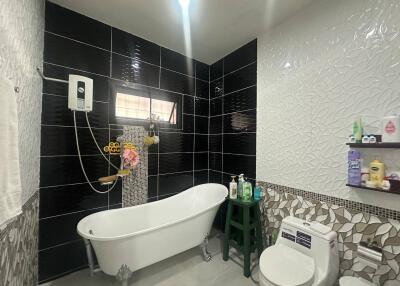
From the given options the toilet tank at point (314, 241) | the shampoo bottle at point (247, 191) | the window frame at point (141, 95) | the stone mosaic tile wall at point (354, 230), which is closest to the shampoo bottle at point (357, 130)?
the stone mosaic tile wall at point (354, 230)

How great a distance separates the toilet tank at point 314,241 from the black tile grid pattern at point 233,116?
0.69 meters

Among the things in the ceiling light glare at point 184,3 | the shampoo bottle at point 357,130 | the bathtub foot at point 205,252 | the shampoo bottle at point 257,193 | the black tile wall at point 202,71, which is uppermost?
the ceiling light glare at point 184,3

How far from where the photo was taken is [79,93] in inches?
64.1

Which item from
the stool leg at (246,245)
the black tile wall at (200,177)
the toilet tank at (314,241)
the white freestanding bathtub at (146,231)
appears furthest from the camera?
the black tile wall at (200,177)

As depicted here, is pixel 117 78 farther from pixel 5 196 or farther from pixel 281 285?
pixel 281 285

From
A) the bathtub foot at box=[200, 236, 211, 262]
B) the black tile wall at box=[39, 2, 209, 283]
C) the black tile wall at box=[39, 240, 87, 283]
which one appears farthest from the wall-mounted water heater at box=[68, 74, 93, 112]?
the bathtub foot at box=[200, 236, 211, 262]

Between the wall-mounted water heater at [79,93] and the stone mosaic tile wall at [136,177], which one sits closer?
the wall-mounted water heater at [79,93]

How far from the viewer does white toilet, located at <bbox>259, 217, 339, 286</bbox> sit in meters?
1.19

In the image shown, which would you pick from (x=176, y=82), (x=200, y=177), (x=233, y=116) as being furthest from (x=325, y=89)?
(x=200, y=177)

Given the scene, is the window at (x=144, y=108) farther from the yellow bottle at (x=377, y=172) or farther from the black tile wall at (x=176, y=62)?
the yellow bottle at (x=377, y=172)

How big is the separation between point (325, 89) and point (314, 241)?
125cm

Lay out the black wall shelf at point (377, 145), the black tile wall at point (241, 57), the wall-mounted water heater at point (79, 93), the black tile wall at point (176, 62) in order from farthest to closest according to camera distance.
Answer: the black tile wall at point (176, 62)
the black tile wall at point (241, 57)
the wall-mounted water heater at point (79, 93)
the black wall shelf at point (377, 145)

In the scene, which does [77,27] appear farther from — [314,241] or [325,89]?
[314,241]

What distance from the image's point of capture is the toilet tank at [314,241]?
1308mm
